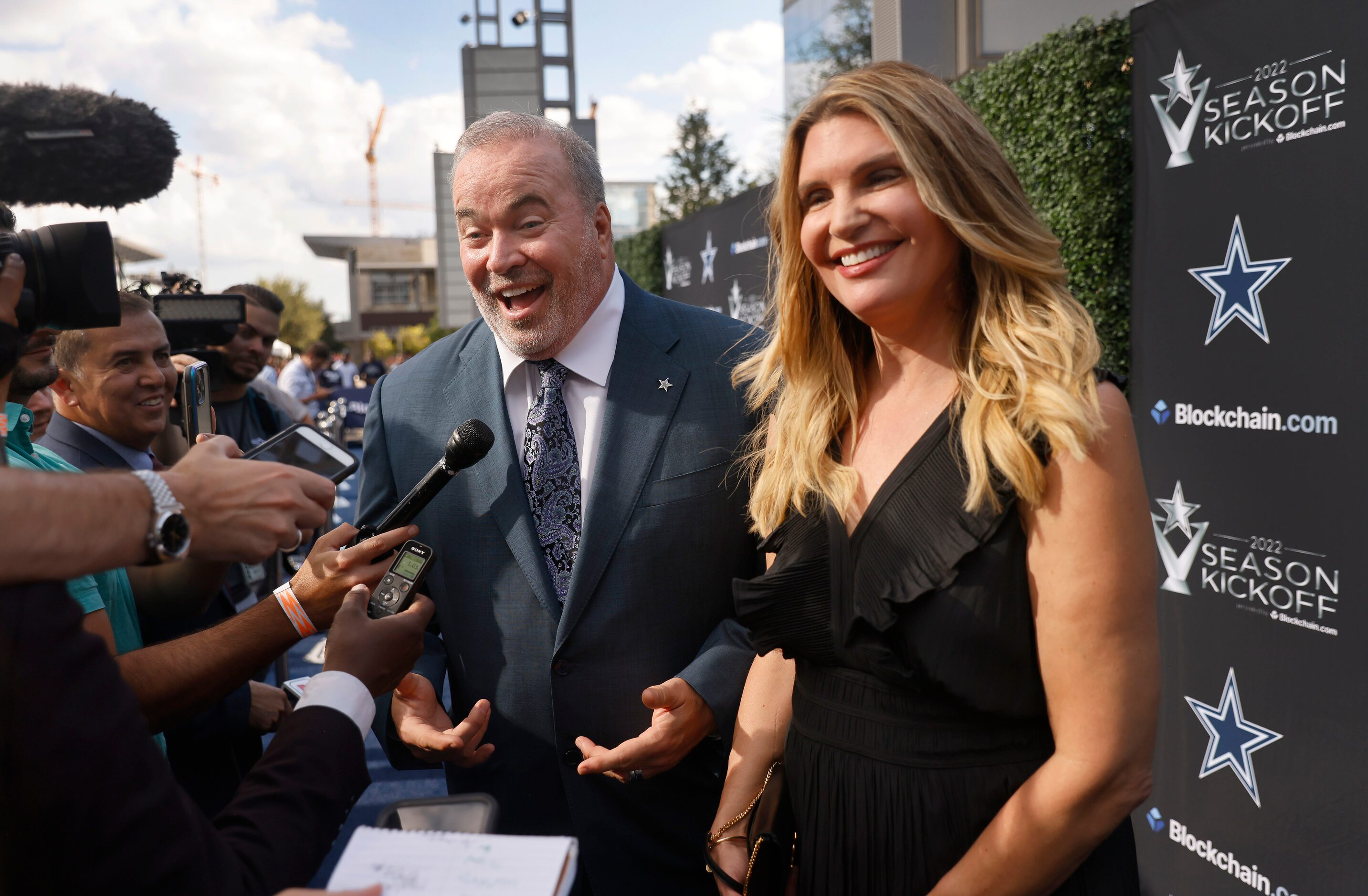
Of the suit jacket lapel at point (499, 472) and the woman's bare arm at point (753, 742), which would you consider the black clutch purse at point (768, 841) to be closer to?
the woman's bare arm at point (753, 742)

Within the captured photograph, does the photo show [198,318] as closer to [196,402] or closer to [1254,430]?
[196,402]

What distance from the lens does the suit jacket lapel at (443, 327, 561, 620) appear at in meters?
2.13

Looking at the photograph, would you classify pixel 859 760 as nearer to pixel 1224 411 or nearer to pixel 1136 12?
pixel 1224 411

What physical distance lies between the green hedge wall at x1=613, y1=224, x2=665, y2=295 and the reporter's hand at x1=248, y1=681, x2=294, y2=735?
9.63 m

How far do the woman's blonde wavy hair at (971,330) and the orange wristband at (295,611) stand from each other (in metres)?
1.00

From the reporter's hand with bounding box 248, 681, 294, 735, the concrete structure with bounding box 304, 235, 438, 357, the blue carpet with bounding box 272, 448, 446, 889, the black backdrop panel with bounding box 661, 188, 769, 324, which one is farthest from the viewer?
the concrete structure with bounding box 304, 235, 438, 357

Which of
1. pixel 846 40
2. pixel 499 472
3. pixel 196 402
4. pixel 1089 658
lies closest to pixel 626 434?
pixel 499 472

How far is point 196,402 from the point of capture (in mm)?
2793

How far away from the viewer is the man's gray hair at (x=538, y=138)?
225cm

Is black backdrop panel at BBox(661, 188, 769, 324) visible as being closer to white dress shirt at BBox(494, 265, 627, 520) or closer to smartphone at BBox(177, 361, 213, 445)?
smartphone at BBox(177, 361, 213, 445)

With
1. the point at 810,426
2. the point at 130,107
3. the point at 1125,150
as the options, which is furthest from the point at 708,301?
the point at 810,426

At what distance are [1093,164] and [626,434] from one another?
9.30ft

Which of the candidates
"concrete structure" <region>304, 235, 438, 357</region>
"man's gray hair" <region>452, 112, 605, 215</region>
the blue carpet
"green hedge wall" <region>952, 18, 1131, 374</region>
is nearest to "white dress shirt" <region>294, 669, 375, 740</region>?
"man's gray hair" <region>452, 112, 605, 215</region>

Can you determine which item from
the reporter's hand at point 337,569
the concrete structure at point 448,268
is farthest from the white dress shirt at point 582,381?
the concrete structure at point 448,268
